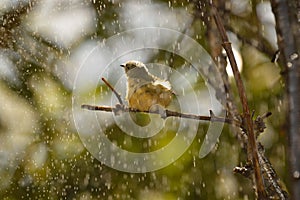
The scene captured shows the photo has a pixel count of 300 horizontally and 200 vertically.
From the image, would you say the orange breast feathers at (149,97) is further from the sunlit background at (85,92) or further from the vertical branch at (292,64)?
the sunlit background at (85,92)

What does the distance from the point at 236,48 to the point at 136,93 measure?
0.74 metres

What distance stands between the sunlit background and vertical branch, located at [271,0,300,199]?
1.08 meters

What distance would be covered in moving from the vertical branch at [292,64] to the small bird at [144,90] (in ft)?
1.62

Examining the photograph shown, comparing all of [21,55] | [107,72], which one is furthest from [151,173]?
[21,55]

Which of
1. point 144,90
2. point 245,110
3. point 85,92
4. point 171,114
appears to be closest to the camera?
point 245,110

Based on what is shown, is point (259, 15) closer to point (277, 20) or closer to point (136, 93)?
→ point (136, 93)

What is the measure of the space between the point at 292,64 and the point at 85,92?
1461 millimetres

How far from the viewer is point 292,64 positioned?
2.34 ft

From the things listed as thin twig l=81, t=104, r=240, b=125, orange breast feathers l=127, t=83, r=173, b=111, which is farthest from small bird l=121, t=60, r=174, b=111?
thin twig l=81, t=104, r=240, b=125

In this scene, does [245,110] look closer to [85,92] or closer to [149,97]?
[149,97]

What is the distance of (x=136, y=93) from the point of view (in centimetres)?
123

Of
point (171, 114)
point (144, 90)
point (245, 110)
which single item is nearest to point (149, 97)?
point (144, 90)

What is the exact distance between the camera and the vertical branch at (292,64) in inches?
25.5

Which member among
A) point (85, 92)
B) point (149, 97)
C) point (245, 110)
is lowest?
point (245, 110)
